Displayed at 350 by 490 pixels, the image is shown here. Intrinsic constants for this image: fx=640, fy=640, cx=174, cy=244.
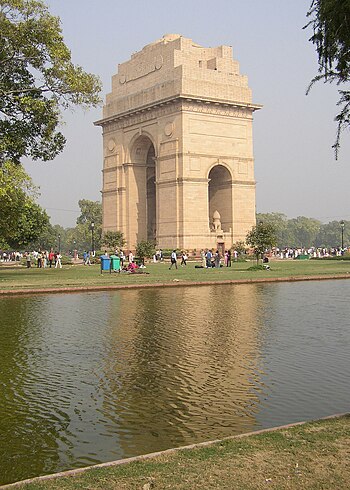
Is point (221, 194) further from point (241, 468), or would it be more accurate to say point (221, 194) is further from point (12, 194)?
point (241, 468)

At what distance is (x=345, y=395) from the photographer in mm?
6914

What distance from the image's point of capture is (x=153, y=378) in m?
8.02

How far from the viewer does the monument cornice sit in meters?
59.9

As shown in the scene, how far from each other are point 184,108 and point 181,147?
11.9ft

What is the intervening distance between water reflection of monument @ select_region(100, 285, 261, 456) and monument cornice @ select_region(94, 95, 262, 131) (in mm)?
46795

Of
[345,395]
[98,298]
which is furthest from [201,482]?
[98,298]

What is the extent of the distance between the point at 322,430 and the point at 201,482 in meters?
1.43

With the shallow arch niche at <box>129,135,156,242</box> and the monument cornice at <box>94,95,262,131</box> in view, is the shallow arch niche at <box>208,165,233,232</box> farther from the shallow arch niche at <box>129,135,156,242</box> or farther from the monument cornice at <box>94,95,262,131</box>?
the shallow arch niche at <box>129,135,156,242</box>

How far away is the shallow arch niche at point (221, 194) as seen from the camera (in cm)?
→ 6343

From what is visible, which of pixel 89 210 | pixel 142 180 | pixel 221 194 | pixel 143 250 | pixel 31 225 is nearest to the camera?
pixel 143 250

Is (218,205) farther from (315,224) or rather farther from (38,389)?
(315,224)

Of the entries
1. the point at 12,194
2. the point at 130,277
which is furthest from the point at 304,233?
the point at 12,194

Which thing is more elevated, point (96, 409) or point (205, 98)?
point (205, 98)

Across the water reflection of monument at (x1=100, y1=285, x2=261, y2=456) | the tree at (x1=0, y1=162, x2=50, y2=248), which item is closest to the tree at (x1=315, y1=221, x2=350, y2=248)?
the tree at (x1=0, y1=162, x2=50, y2=248)
